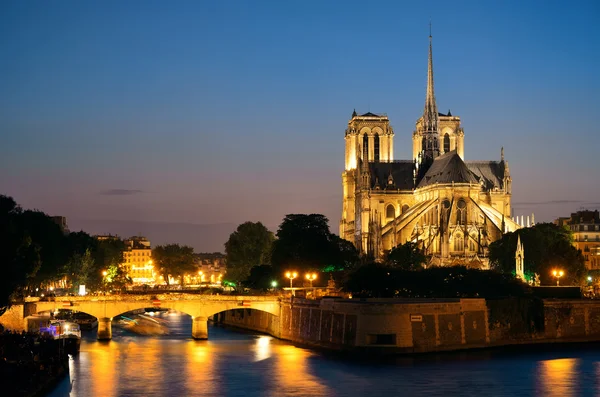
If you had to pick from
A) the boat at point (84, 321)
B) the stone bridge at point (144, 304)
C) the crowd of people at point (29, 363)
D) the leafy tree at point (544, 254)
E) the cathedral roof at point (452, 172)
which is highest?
the cathedral roof at point (452, 172)

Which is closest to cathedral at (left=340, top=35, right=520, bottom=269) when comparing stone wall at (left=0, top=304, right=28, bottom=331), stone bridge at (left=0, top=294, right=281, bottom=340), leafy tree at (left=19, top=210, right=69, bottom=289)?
stone bridge at (left=0, top=294, right=281, bottom=340)

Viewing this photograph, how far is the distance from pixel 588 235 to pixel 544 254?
29.9m

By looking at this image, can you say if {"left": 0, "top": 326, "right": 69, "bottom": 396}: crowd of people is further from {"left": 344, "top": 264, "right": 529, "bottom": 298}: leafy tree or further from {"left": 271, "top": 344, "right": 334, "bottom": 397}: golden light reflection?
{"left": 344, "top": 264, "right": 529, "bottom": 298}: leafy tree

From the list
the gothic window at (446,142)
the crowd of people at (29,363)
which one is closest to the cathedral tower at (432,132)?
the gothic window at (446,142)

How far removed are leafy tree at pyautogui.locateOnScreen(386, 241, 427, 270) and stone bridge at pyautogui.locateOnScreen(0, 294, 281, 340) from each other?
30136 millimetres

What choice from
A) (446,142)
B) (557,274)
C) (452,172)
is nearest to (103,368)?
(557,274)

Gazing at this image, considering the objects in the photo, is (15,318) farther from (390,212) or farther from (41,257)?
(390,212)

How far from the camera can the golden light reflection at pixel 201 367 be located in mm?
56219

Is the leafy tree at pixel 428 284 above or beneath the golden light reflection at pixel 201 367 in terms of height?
above

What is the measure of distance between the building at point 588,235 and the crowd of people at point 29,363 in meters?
74.1

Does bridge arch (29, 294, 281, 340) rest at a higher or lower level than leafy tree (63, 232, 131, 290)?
lower

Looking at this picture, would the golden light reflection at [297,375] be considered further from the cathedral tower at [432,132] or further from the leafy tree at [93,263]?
the cathedral tower at [432,132]

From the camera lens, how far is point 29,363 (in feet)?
177

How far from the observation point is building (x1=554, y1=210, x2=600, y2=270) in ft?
411
